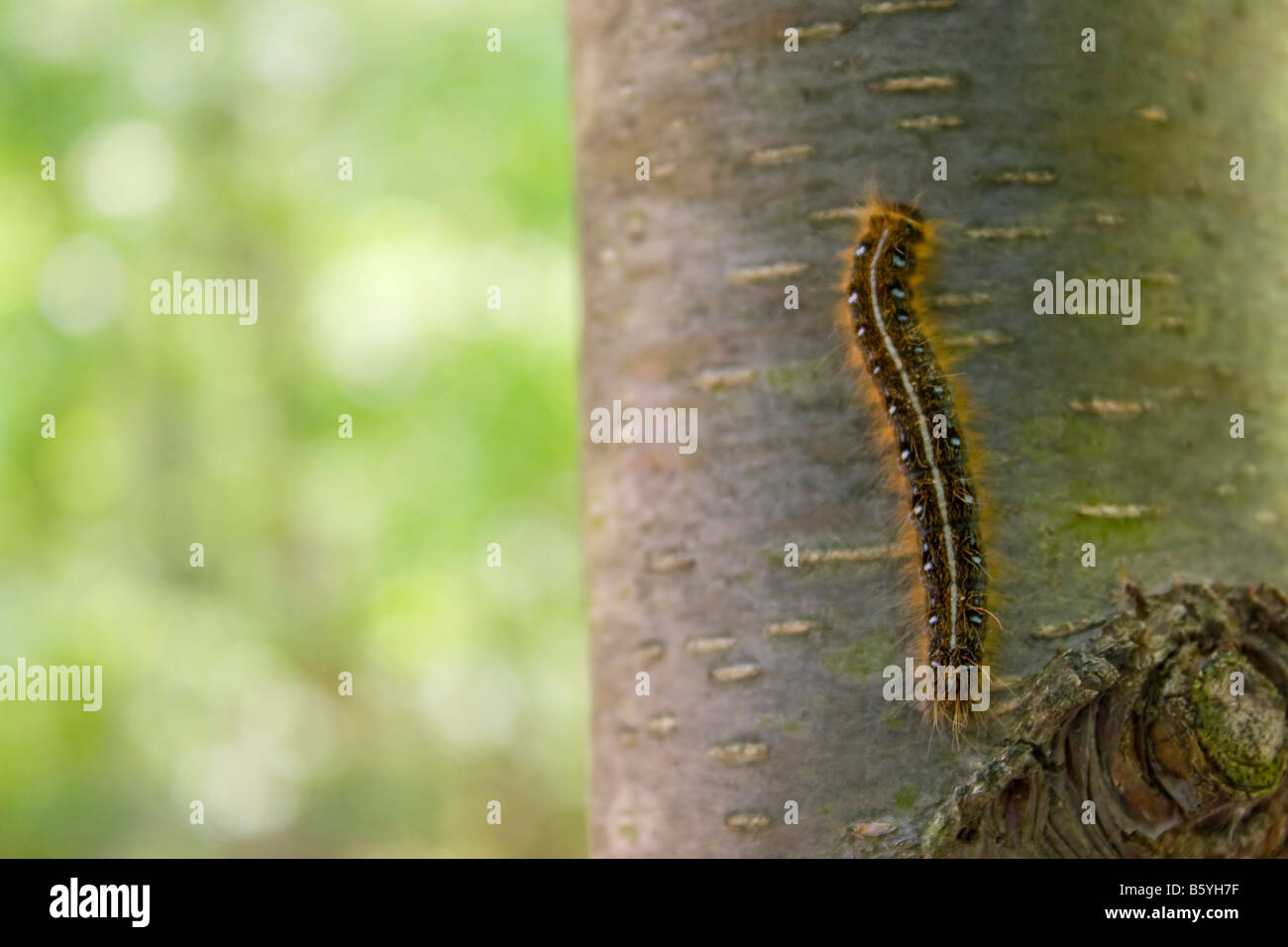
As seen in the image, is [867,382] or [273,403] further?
[273,403]

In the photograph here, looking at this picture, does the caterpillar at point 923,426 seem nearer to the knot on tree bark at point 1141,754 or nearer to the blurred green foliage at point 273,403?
the knot on tree bark at point 1141,754

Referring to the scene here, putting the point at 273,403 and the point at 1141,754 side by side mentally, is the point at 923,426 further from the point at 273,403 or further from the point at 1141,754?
the point at 273,403

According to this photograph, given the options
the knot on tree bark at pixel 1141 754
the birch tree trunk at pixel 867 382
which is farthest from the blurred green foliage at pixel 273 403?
the knot on tree bark at pixel 1141 754

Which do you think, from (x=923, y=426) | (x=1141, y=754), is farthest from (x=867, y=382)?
(x=1141, y=754)

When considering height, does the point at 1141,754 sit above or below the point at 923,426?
below

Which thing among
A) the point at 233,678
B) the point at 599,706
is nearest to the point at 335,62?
the point at 233,678
